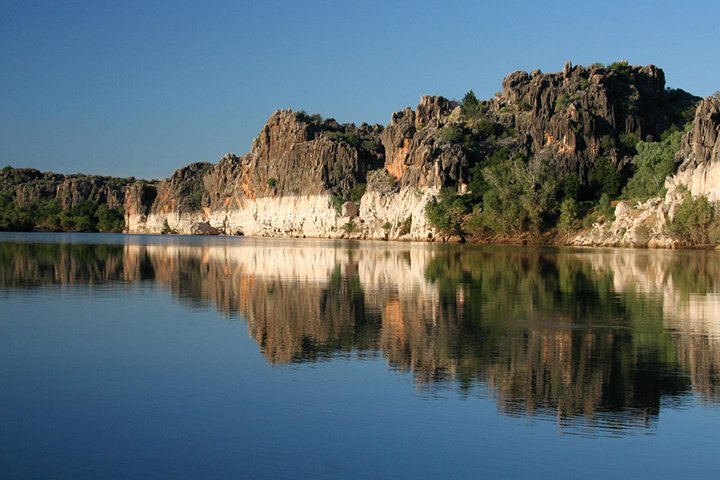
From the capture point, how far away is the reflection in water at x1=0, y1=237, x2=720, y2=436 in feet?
46.8

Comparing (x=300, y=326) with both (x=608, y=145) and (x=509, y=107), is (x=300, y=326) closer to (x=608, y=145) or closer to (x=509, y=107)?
(x=608, y=145)

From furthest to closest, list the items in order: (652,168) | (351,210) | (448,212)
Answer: (351,210) < (448,212) < (652,168)

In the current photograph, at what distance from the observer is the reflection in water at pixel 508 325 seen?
1427 cm

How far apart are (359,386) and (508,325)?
26.0ft

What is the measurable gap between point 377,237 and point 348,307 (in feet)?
357

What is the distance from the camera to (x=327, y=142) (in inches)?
6171

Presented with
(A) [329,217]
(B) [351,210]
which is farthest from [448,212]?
(A) [329,217]

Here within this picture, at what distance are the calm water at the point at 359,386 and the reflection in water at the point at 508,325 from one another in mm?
83

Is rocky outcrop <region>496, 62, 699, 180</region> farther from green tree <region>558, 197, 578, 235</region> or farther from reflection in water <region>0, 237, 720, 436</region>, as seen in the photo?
reflection in water <region>0, 237, 720, 436</region>

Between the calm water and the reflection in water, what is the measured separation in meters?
0.08

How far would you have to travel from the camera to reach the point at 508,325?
21391mm

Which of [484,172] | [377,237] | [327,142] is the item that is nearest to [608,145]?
[484,172]

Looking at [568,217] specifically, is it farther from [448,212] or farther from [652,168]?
[448,212]

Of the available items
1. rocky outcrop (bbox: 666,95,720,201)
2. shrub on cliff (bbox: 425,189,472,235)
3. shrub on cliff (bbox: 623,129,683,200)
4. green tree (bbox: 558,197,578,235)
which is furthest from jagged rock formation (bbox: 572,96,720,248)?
shrub on cliff (bbox: 425,189,472,235)
